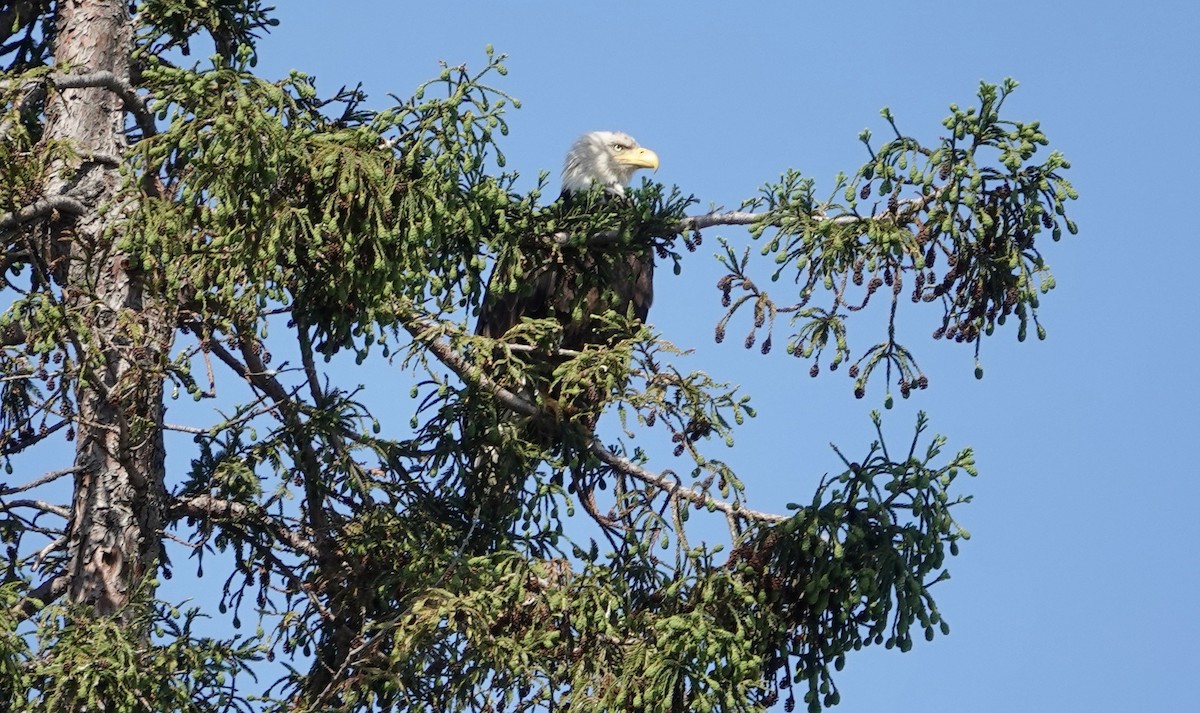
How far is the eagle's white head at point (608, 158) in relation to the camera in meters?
12.3

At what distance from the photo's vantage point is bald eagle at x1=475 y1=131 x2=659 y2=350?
8.73 m

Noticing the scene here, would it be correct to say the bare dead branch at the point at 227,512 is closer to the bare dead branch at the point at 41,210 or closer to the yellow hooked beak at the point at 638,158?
the bare dead branch at the point at 41,210

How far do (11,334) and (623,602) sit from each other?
10.1 ft

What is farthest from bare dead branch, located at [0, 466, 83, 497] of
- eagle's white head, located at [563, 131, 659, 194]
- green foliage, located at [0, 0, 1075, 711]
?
eagle's white head, located at [563, 131, 659, 194]

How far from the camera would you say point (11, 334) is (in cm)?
827

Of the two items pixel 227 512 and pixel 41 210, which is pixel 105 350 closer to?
pixel 41 210

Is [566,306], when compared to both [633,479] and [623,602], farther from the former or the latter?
[623,602]

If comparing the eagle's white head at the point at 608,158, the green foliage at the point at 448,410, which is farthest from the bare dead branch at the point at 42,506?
the eagle's white head at the point at 608,158

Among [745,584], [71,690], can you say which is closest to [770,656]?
[745,584]

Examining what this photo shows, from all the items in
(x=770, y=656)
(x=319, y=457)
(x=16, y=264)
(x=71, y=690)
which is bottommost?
(x=71, y=690)

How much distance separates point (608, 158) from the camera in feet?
40.7

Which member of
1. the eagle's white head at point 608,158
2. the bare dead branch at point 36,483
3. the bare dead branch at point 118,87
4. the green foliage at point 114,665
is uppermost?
the eagle's white head at point 608,158

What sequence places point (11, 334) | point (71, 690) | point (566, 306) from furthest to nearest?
1. point (566, 306)
2. point (11, 334)
3. point (71, 690)

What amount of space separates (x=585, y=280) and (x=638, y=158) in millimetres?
3791
